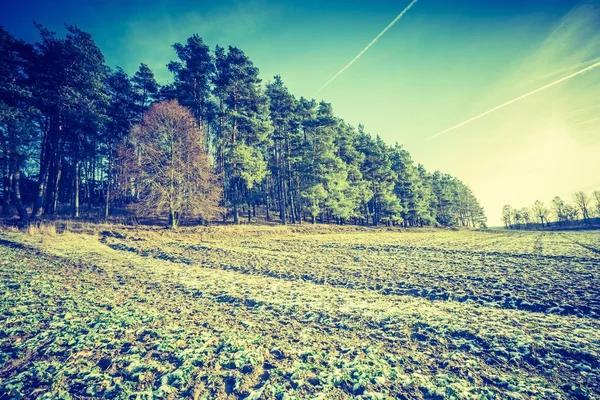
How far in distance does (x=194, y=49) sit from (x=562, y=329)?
33.8 metres

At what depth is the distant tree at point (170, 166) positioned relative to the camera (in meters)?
19.2

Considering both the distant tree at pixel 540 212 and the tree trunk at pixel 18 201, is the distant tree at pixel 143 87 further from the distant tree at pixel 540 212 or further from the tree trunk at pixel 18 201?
the distant tree at pixel 540 212

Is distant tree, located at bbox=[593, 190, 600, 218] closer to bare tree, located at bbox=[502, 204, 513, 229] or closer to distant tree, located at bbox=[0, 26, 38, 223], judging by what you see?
bare tree, located at bbox=[502, 204, 513, 229]

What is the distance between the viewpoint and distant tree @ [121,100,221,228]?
1922 cm

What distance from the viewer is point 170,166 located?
19.9m

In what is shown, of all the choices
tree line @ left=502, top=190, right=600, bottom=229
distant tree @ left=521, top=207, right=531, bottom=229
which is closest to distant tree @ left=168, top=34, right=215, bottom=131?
tree line @ left=502, top=190, right=600, bottom=229

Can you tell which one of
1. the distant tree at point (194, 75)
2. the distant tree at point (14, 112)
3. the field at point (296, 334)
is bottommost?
the field at point (296, 334)

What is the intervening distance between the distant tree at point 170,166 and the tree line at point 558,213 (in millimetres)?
120223

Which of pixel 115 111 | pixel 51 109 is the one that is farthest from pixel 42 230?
pixel 115 111

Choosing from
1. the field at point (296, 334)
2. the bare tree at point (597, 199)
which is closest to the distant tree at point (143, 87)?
the field at point (296, 334)

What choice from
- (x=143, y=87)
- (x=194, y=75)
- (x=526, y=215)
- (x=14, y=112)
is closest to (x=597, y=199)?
(x=526, y=215)

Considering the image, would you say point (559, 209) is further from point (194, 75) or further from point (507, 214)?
point (194, 75)

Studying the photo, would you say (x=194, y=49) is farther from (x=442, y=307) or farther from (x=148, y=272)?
(x=442, y=307)

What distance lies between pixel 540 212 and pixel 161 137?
143m
